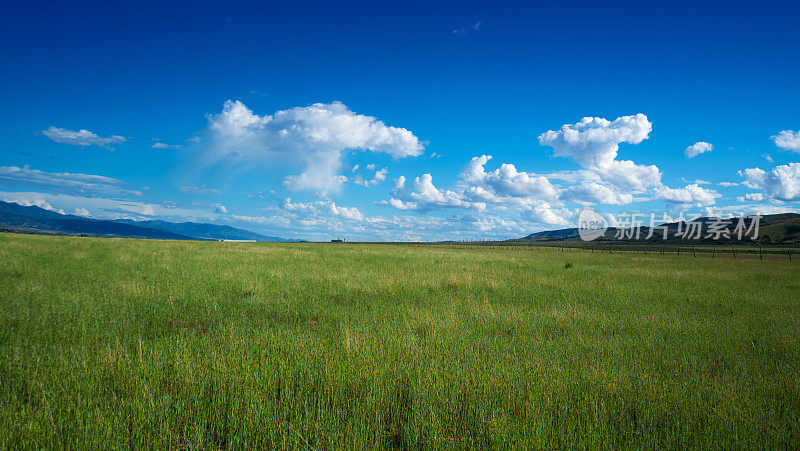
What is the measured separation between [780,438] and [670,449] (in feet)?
4.70

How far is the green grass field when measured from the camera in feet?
11.4

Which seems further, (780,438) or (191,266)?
(191,266)

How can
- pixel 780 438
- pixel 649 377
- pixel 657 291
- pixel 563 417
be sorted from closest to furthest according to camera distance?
pixel 780 438, pixel 563 417, pixel 649 377, pixel 657 291

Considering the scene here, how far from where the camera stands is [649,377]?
4.87 meters

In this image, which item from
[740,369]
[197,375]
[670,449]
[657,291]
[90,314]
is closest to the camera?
[670,449]

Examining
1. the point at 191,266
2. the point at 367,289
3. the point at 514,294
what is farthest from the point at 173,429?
the point at 191,266

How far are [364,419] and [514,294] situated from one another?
31.0 feet

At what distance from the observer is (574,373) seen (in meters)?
4.98

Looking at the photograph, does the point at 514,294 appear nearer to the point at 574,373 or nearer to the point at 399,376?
the point at 574,373

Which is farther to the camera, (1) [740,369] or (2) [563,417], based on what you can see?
(1) [740,369]

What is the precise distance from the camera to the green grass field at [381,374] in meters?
3.48

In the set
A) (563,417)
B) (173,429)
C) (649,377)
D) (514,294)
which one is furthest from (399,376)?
(514,294)

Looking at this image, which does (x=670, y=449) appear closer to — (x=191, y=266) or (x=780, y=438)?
(x=780, y=438)

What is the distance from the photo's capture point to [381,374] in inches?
182
